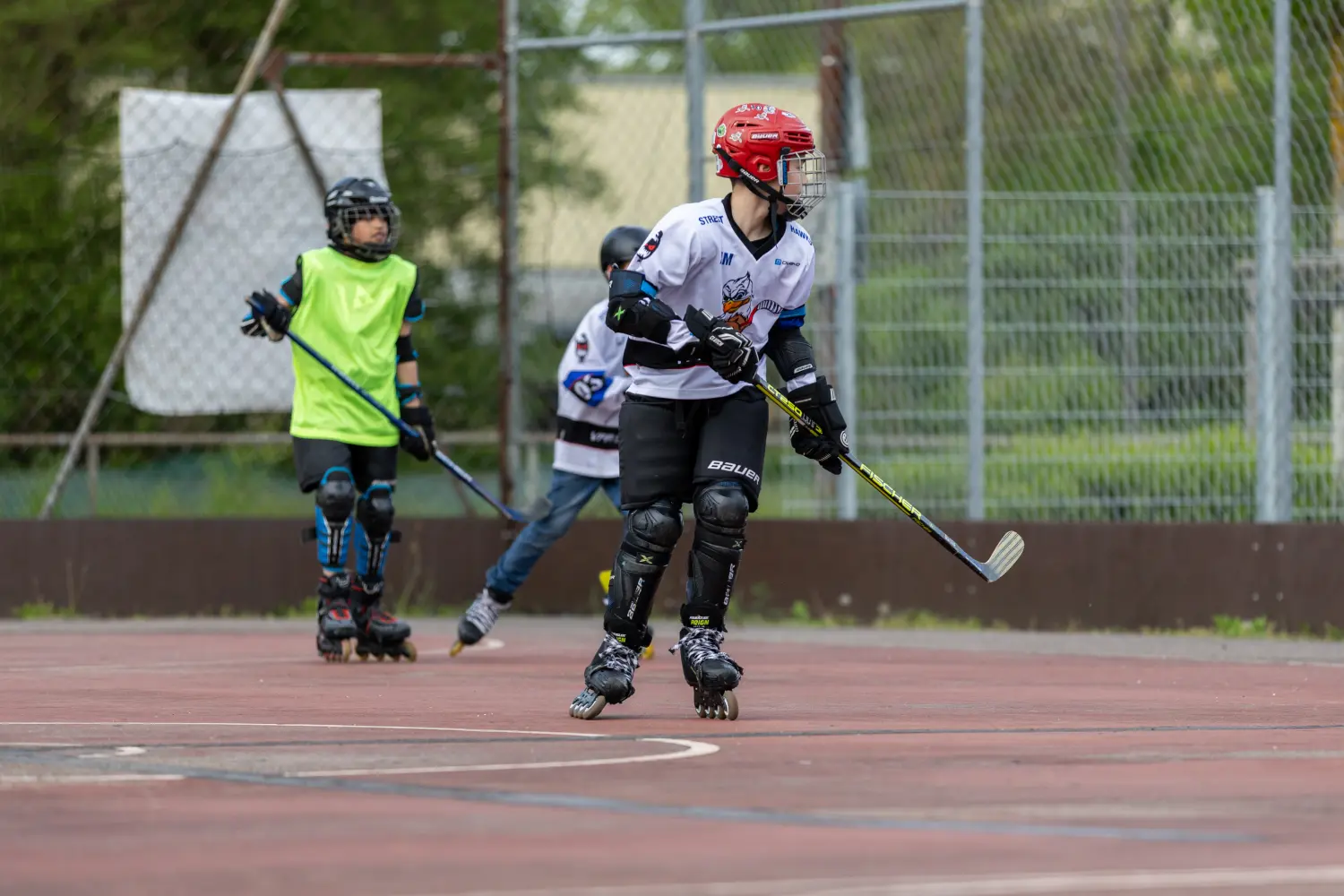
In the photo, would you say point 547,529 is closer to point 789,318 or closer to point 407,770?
point 789,318

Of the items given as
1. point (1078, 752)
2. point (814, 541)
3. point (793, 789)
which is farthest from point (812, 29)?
point (793, 789)

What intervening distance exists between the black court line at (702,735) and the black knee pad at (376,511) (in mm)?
3266

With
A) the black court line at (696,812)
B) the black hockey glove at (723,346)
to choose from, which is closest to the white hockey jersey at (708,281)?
the black hockey glove at (723,346)

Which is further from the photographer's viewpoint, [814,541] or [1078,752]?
[814,541]

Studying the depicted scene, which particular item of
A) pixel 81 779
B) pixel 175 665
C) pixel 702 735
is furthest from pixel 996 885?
pixel 175 665

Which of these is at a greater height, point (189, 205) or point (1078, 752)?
point (189, 205)

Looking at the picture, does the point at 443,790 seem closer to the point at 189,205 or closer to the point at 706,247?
the point at 706,247

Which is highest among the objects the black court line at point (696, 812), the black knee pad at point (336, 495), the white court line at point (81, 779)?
the black knee pad at point (336, 495)

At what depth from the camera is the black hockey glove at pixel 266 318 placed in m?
10.3

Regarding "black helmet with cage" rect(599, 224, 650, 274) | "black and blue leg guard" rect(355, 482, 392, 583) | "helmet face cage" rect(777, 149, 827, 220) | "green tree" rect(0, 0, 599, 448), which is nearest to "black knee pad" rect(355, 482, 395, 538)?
"black and blue leg guard" rect(355, 482, 392, 583)

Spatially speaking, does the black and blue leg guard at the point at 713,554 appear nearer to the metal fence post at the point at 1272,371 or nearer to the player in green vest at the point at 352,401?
the player in green vest at the point at 352,401

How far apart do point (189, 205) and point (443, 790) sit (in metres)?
8.58

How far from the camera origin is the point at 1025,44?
41.2ft

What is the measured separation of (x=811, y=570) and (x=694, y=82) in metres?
2.65
